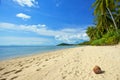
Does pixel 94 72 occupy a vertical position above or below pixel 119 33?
below

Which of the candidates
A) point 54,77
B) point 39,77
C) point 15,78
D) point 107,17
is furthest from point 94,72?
point 107,17

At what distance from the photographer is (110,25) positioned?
32.2 meters

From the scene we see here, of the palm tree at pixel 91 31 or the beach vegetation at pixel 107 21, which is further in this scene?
the palm tree at pixel 91 31

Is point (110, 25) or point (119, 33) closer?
point (119, 33)

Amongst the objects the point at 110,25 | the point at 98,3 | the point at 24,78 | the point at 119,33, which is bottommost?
the point at 24,78

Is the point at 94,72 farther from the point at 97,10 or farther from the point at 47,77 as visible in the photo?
the point at 97,10

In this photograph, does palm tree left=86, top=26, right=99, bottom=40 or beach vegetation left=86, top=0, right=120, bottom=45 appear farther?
palm tree left=86, top=26, right=99, bottom=40

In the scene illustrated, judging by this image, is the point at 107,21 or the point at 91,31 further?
the point at 91,31

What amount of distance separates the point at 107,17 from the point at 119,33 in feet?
43.7

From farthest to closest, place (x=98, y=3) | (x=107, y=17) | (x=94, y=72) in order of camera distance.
Answer: (x=107, y=17) → (x=98, y=3) → (x=94, y=72)

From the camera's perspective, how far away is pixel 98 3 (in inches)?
923

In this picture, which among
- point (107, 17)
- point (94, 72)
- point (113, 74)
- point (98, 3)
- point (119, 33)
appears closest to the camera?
point (113, 74)

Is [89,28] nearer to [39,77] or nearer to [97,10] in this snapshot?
[97,10]

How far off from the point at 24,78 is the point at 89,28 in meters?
47.9
